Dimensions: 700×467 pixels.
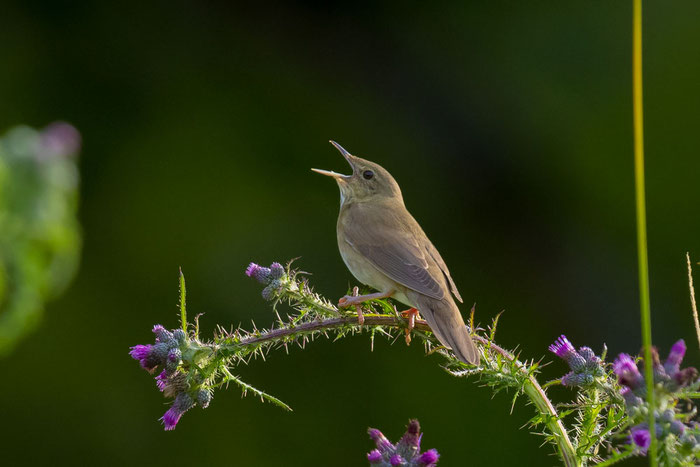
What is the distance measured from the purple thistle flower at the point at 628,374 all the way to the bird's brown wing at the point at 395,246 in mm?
1238

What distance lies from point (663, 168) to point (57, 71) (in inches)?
153

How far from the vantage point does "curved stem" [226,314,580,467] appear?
5.88ft

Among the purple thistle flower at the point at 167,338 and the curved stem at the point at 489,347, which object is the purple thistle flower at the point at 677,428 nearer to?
the curved stem at the point at 489,347

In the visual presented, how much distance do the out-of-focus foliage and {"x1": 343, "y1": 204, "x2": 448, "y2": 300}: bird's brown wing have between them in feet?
3.71

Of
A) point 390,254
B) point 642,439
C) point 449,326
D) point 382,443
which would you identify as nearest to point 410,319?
point 449,326

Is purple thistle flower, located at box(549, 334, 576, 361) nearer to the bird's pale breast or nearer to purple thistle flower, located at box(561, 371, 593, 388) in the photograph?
purple thistle flower, located at box(561, 371, 593, 388)

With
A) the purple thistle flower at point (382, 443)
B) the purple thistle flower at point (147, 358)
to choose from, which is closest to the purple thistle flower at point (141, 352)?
the purple thistle flower at point (147, 358)

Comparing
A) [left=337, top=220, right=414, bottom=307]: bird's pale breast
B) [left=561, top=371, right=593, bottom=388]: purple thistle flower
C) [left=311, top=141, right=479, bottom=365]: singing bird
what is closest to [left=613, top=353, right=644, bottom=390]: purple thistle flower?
[left=561, top=371, right=593, bottom=388]: purple thistle flower

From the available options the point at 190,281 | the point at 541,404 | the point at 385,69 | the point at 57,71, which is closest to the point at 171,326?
the point at 190,281

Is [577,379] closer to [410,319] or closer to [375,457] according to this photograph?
[375,457]

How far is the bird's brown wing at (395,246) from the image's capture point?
299 cm

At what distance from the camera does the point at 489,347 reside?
80.0 inches

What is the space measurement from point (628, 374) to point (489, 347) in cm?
54

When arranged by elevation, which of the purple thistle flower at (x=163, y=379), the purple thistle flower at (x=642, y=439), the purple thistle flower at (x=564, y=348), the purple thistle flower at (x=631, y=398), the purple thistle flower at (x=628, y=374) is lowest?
the purple thistle flower at (x=163, y=379)
